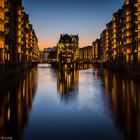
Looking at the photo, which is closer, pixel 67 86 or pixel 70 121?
pixel 70 121

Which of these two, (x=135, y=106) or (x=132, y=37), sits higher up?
(x=132, y=37)

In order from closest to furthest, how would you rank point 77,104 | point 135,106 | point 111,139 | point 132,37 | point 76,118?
1. point 111,139
2. point 76,118
3. point 135,106
4. point 77,104
5. point 132,37

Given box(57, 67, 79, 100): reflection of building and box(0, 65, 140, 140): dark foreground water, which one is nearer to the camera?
box(0, 65, 140, 140): dark foreground water

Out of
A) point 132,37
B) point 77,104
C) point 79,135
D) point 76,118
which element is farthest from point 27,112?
point 132,37

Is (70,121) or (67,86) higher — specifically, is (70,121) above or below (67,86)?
below

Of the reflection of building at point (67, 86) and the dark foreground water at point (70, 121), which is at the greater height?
the reflection of building at point (67, 86)

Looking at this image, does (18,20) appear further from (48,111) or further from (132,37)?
(48,111)

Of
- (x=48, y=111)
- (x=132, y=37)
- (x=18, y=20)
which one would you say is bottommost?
(x=48, y=111)

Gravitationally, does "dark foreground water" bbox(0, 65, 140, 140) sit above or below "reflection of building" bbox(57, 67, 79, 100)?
below

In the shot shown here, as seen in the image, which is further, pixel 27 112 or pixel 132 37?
pixel 132 37

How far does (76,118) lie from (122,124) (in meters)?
4.35

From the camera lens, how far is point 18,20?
357ft

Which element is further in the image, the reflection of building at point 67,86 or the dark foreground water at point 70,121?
the reflection of building at point 67,86

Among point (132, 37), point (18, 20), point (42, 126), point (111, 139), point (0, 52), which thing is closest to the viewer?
point (111, 139)
